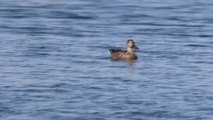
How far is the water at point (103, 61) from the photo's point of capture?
2278 centimetres

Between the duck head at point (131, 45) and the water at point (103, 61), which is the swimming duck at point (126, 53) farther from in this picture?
the water at point (103, 61)

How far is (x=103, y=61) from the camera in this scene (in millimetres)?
29562

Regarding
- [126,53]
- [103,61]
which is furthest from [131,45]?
[103,61]

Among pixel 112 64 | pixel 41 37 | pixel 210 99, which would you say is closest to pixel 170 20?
pixel 41 37

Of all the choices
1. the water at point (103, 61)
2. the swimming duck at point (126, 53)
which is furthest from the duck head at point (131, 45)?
the water at point (103, 61)

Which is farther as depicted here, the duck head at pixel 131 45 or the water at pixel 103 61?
the duck head at pixel 131 45

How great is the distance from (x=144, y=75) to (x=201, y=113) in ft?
16.1

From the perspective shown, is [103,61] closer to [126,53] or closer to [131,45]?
[126,53]

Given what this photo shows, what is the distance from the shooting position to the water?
74.7 ft

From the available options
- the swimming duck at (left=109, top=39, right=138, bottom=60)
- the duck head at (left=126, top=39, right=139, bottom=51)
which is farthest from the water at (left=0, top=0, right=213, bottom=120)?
the duck head at (left=126, top=39, right=139, bottom=51)

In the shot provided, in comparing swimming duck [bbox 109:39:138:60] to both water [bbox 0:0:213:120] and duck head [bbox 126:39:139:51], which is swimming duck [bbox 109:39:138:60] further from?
water [bbox 0:0:213:120]

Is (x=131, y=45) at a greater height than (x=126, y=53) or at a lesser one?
greater

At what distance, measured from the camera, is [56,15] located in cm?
3959

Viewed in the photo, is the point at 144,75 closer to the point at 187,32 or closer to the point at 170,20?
the point at 187,32
